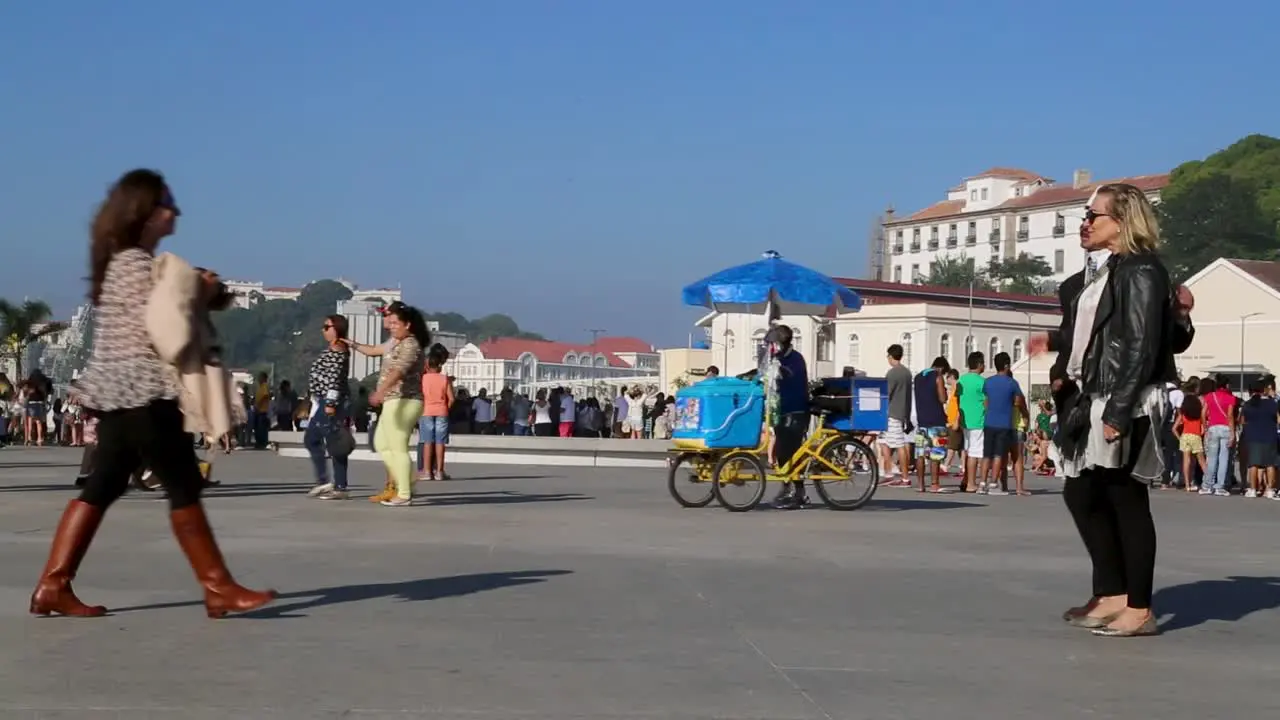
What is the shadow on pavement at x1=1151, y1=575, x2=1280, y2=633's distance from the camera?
830 cm

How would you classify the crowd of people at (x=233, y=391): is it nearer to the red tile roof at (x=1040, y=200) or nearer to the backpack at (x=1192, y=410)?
the backpack at (x=1192, y=410)

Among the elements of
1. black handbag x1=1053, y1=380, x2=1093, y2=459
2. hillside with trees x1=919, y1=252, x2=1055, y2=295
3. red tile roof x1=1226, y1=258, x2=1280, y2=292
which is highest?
hillside with trees x1=919, y1=252, x2=1055, y2=295

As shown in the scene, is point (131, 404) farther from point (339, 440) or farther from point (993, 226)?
point (993, 226)

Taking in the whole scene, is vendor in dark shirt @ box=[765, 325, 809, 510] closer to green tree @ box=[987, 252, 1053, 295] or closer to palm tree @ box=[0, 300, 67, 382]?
palm tree @ box=[0, 300, 67, 382]

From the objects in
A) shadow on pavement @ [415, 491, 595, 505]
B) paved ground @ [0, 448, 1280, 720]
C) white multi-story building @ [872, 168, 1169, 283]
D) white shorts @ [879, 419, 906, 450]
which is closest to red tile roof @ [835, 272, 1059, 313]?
white multi-story building @ [872, 168, 1169, 283]

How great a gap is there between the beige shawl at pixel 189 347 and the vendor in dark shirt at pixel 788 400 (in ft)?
28.3

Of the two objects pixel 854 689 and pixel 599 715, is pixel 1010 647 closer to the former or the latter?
pixel 854 689

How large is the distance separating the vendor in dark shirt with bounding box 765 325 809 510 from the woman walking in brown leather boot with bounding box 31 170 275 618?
8.68 metres

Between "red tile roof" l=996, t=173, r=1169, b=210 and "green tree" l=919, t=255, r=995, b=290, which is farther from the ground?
"red tile roof" l=996, t=173, r=1169, b=210

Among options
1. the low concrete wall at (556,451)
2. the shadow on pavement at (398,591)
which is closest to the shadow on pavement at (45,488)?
the shadow on pavement at (398,591)

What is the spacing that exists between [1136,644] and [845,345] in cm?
11457

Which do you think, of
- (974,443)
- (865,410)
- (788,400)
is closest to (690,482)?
(788,400)

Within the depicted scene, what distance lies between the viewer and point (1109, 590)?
7.61 metres

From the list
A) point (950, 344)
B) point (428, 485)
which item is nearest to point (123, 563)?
point (428, 485)
